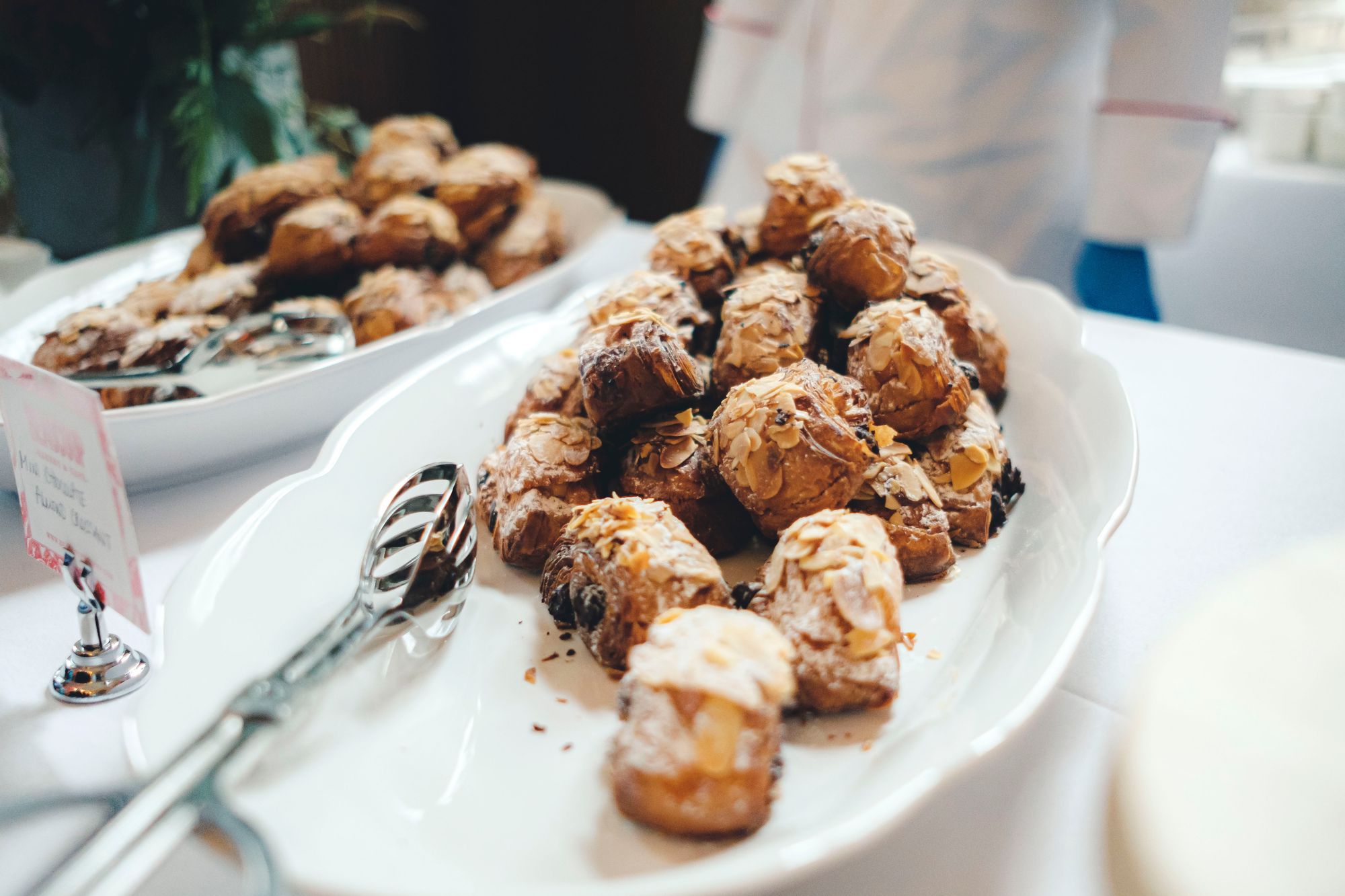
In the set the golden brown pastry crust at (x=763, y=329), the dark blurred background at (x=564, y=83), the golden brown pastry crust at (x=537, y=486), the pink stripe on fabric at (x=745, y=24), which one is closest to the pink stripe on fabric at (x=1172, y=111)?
the pink stripe on fabric at (x=745, y=24)

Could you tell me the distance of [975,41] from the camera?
179 cm

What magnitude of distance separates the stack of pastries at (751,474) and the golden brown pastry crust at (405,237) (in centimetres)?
46

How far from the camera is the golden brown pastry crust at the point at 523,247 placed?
1485mm

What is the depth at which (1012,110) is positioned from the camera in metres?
1.86

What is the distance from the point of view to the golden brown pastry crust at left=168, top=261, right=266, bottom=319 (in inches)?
48.6

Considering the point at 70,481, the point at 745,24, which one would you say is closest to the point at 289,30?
the point at 745,24

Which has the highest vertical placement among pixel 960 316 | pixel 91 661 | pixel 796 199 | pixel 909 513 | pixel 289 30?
pixel 289 30

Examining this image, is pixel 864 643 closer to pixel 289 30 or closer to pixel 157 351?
pixel 157 351

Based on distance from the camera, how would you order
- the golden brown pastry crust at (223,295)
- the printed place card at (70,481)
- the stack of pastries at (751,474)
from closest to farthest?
the stack of pastries at (751,474) → the printed place card at (70,481) → the golden brown pastry crust at (223,295)

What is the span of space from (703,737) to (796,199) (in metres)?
0.69

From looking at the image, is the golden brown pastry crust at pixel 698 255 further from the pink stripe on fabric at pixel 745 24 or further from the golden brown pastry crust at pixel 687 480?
the pink stripe on fabric at pixel 745 24

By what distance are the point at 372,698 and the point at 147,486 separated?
1.80ft

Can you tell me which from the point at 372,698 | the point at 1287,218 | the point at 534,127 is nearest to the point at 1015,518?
the point at 372,698

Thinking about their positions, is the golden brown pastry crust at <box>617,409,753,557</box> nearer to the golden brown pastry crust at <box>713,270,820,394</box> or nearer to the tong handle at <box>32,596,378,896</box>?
the golden brown pastry crust at <box>713,270,820,394</box>
